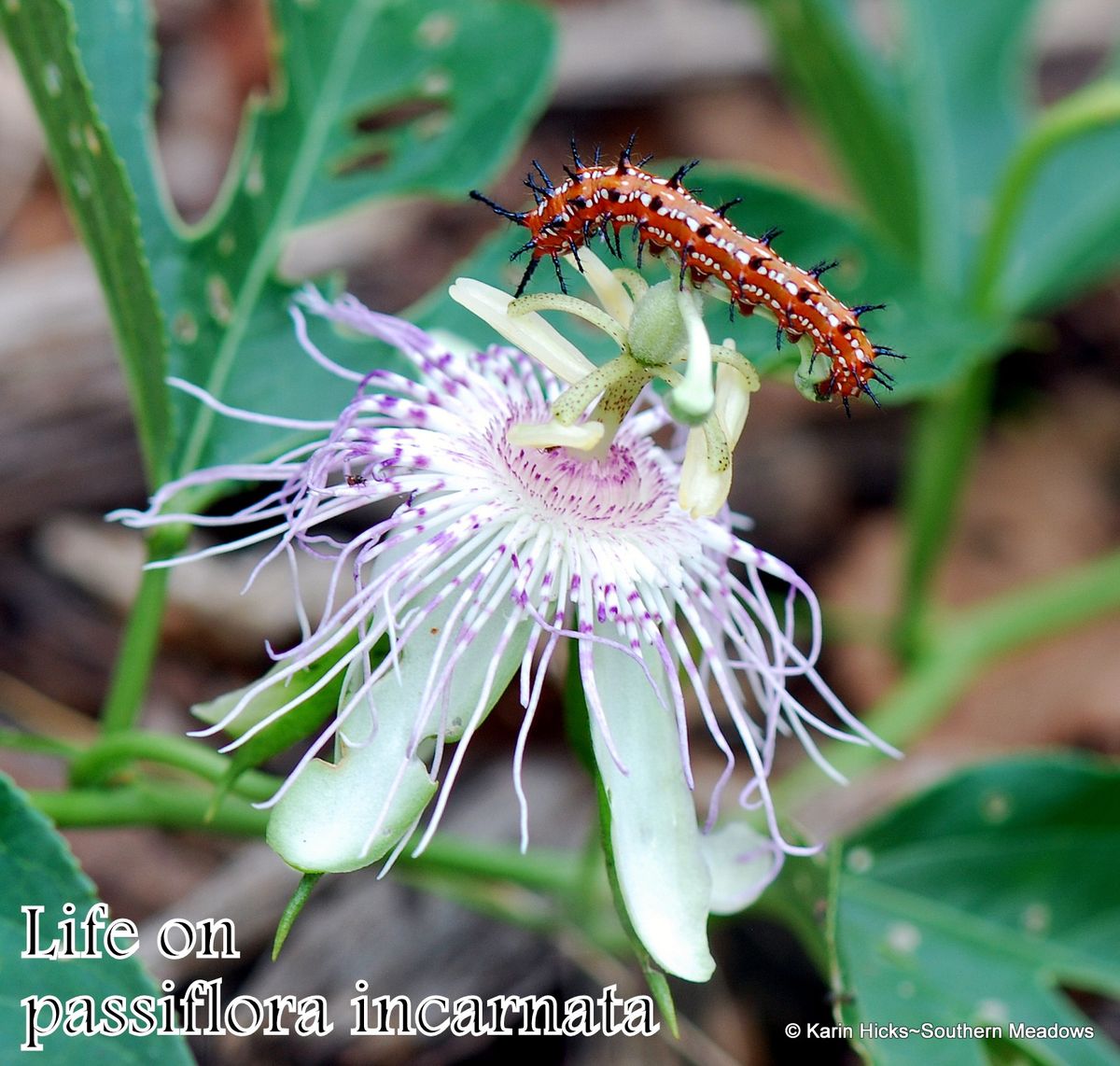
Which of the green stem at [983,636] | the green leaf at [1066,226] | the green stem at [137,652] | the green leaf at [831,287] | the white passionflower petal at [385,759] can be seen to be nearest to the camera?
the white passionflower petal at [385,759]

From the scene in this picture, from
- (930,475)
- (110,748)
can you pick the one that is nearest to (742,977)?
(930,475)

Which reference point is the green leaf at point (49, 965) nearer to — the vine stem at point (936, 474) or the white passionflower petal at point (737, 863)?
the white passionflower petal at point (737, 863)

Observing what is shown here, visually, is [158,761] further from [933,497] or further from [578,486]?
[933,497]

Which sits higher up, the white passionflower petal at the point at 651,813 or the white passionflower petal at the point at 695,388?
the white passionflower petal at the point at 695,388

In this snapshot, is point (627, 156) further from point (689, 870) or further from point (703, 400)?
point (689, 870)

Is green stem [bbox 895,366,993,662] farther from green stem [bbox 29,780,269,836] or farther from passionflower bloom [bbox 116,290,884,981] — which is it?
green stem [bbox 29,780,269,836]

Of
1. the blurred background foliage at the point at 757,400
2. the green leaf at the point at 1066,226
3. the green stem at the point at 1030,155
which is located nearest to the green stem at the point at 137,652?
the blurred background foliage at the point at 757,400

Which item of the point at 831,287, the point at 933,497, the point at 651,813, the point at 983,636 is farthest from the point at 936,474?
the point at 651,813
